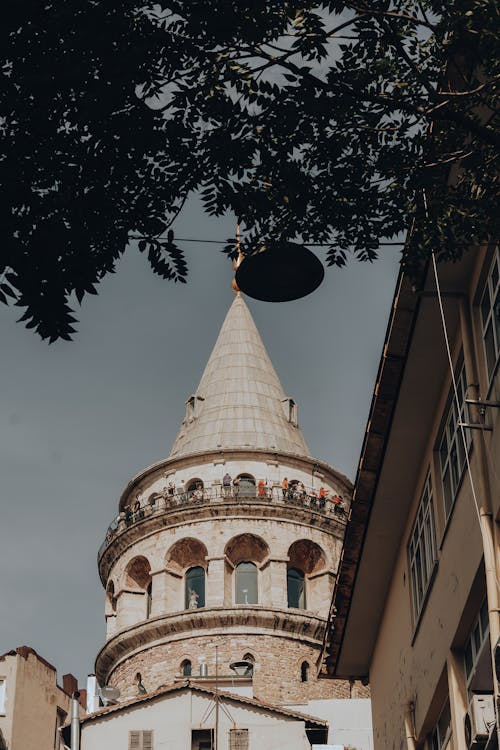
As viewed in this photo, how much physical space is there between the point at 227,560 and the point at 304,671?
5397mm

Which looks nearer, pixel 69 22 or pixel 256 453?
pixel 69 22

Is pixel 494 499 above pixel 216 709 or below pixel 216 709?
below

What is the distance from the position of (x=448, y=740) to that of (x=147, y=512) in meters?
43.5

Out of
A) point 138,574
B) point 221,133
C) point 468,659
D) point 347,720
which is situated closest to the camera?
point 221,133

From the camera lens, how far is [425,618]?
52.4 feet

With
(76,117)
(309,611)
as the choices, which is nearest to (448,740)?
(76,117)

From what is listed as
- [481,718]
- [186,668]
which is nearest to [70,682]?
[186,668]

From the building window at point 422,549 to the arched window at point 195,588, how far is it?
39.4 m

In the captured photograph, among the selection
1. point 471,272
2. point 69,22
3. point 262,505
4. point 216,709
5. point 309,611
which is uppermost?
point 262,505

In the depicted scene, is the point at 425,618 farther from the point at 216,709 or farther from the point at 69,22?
the point at 216,709

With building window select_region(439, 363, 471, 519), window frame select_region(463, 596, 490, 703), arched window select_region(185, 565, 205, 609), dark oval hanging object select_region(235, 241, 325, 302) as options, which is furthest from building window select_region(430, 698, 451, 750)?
arched window select_region(185, 565, 205, 609)

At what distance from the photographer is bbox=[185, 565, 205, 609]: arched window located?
56.4m

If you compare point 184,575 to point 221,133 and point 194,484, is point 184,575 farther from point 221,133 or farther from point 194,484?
point 221,133

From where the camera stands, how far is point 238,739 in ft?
131
